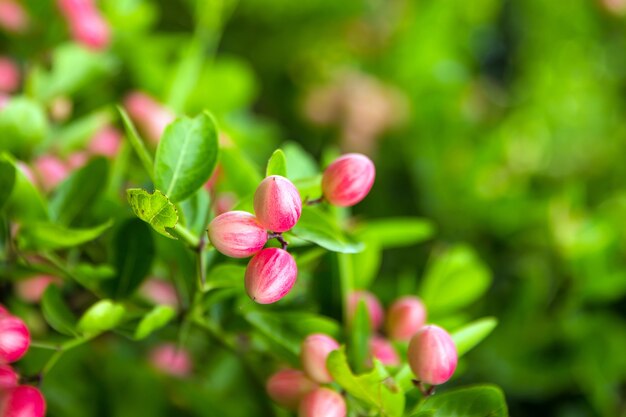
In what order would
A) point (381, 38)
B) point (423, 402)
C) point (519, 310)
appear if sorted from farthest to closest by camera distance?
point (381, 38) < point (519, 310) < point (423, 402)

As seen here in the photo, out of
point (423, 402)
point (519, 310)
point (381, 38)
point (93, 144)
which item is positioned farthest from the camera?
point (381, 38)

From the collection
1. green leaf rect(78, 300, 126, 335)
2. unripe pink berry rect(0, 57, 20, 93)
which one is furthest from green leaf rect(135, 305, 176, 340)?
unripe pink berry rect(0, 57, 20, 93)

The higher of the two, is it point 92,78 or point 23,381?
point 92,78

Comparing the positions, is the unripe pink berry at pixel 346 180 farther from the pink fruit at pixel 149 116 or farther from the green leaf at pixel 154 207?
the pink fruit at pixel 149 116

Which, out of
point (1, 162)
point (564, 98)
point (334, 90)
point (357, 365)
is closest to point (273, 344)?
point (357, 365)

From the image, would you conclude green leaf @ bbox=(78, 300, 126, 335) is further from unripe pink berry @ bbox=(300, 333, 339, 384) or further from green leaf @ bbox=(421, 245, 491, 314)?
green leaf @ bbox=(421, 245, 491, 314)

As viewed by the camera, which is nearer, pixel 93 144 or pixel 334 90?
pixel 93 144

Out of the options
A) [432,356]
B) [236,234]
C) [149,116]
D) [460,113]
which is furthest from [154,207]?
[460,113]

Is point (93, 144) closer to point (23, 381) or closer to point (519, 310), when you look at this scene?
point (23, 381)
